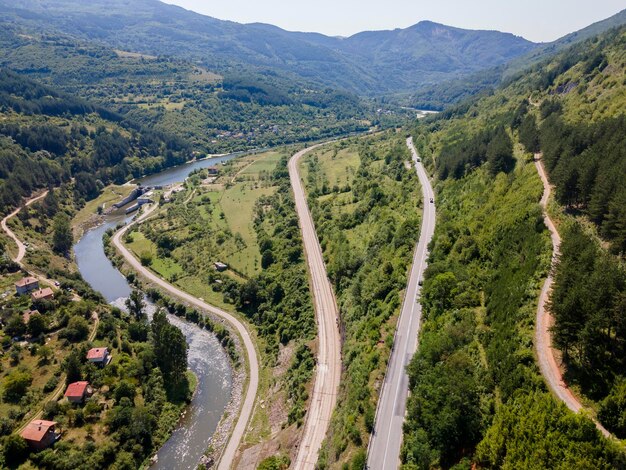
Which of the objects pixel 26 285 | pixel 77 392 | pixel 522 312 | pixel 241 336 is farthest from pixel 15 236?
pixel 522 312

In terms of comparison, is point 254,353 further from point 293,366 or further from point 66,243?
point 66,243

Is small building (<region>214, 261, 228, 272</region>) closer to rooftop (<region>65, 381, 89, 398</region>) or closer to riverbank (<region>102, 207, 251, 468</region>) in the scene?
riverbank (<region>102, 207, 251, 468</region>)

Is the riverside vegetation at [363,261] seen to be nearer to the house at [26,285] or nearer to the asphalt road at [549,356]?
the asphalt road at [549,356]

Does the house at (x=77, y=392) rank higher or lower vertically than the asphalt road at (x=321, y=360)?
lower

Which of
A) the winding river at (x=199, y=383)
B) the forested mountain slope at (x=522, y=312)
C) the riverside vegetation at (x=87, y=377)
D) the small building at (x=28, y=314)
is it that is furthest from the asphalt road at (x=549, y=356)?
the small building at (x=28, y=314)

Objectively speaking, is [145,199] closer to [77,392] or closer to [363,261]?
[363,261]
